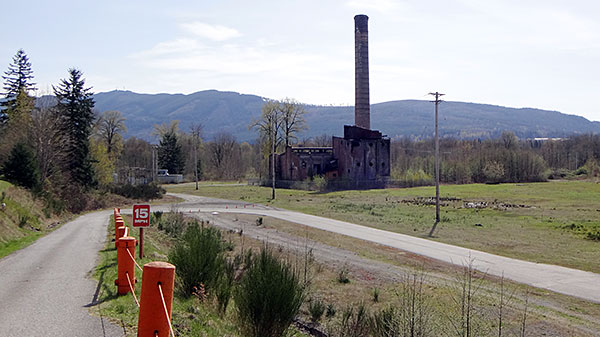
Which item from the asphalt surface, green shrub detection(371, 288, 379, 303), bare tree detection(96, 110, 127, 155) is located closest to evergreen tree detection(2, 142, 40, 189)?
the asphalt surface

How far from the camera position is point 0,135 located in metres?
49.5

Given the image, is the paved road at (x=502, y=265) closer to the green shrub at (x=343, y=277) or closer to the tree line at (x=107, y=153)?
the green shrub at (x=343, y=277)

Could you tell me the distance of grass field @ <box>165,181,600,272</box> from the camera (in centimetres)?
2528

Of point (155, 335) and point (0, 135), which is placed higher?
point (0, 135)

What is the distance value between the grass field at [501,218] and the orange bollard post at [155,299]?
1994 cm

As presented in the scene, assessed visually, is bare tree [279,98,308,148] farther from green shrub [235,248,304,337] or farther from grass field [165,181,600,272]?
green shrub [235,248,304,337]

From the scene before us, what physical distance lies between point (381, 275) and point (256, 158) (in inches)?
5754

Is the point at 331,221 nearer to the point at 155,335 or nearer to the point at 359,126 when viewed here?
the point at 155,335

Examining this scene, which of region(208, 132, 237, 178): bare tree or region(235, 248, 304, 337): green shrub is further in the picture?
region(208, 132, 237, 178): bare tree

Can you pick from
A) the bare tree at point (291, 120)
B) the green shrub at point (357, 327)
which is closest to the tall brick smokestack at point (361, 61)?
the bare tree at point (291, 120)

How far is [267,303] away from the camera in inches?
354

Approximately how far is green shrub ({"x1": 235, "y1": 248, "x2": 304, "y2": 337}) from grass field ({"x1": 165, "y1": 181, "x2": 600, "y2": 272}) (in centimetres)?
1585

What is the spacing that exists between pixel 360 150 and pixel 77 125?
4149 centimetres

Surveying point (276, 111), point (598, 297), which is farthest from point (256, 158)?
point (598, 297)
